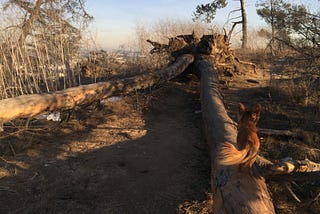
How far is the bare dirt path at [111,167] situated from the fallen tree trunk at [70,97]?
1.32 feet

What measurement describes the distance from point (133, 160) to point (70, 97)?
1235 mm

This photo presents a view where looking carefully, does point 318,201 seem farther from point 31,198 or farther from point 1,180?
point 1,180

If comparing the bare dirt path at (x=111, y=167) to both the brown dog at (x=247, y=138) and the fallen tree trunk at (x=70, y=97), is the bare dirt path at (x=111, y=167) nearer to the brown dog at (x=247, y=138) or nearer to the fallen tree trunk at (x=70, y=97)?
the fallen tree trunk at (x=70, y=97)

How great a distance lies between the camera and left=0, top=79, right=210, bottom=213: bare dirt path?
248 centimetres

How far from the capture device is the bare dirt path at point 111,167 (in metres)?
2.48

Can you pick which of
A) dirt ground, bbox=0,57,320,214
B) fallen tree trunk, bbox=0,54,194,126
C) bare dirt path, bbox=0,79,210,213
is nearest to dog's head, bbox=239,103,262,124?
dirt ground, bbox=0,57,320,214

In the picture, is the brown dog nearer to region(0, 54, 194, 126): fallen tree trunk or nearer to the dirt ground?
the dirt ground

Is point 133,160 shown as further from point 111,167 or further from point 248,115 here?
point 248,115

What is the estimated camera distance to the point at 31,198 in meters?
2.54

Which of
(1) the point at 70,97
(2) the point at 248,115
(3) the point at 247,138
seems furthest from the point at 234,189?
(1) the point at 70,97

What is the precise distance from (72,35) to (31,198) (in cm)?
475

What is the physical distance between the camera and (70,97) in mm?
3857

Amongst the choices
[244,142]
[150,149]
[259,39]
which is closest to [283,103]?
[150,149]

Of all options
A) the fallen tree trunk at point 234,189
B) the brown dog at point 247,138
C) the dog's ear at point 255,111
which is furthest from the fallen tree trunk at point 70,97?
the dog's ear at point 255,111
